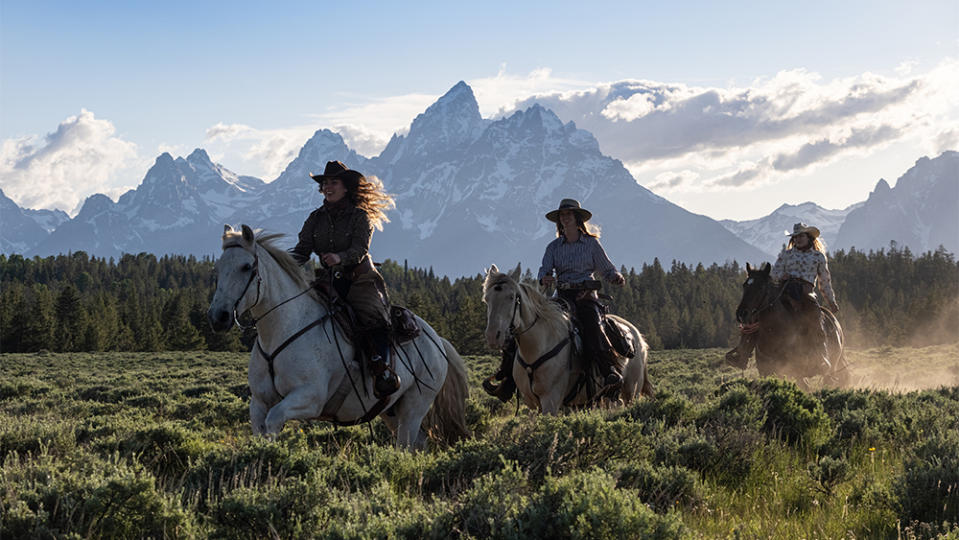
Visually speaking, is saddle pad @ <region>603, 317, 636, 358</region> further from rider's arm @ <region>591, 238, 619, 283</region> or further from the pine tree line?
the pine tree line

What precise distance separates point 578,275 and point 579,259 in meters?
0.25

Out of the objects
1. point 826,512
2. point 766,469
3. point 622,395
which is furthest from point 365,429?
point 826,512

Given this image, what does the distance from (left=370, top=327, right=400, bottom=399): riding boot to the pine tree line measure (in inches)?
1384

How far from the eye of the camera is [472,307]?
271ft

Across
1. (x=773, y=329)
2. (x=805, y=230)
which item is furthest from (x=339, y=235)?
(x=805, y=230)

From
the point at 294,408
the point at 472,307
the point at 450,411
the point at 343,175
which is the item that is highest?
the point at 343,175

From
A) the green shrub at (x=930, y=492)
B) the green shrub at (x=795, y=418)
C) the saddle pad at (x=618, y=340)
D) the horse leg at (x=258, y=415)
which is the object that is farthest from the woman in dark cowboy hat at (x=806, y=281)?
the horse leg at (x=258, y=415)

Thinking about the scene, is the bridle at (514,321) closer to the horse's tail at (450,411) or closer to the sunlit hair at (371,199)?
the horse's tail at (450,411)

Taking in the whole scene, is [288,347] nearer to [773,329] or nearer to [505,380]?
[505,380]

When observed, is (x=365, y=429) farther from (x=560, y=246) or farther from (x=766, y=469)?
(x=766, y=469)

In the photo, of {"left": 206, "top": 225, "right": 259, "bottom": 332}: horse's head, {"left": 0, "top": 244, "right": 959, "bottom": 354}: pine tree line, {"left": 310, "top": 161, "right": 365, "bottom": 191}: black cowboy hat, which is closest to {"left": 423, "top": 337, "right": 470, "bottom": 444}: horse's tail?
{"left": 310, "top": 161, "right": 365, "bottom": 191}: black cowboy hat

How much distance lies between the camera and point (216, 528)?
4.08 m

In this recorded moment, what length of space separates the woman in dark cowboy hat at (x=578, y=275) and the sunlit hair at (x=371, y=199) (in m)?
2.46

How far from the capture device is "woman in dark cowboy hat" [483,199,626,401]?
955cm
